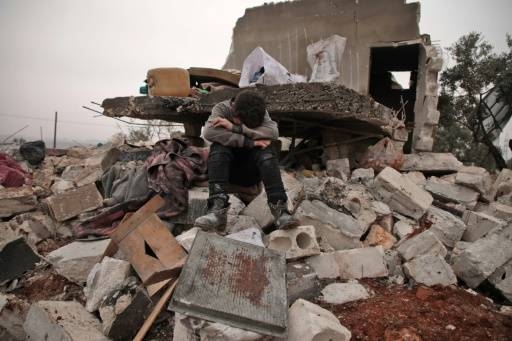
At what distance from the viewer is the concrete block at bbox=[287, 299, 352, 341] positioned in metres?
1.96

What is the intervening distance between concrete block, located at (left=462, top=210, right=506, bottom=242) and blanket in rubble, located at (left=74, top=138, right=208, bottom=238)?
298cm

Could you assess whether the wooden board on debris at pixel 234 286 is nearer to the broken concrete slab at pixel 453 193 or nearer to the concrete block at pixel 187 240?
the concrete block at pixel 187 240

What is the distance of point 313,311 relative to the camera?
6.98 feet

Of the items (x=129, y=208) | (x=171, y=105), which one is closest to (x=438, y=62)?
(x=171, y=105)

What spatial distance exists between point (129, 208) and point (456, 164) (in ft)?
16.7

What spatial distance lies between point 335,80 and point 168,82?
A: 131 inches

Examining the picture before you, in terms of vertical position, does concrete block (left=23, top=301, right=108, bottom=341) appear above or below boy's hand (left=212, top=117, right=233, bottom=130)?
below

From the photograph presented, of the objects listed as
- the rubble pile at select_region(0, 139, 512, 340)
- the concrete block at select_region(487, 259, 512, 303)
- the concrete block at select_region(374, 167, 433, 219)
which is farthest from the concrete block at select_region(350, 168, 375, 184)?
the concrete block at select_region(487, 259, 512, 303)

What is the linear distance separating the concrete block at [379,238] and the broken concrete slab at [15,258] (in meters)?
3.31

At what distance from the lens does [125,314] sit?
234 cm

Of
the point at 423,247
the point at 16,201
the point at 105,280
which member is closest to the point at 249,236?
the point at 105,280

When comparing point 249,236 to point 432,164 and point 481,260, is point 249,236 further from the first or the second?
point 432,164

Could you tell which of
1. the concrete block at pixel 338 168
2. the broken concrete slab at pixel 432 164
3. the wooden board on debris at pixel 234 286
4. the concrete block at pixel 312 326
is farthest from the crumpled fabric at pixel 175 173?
the broken concrete slab at pixel 432 164

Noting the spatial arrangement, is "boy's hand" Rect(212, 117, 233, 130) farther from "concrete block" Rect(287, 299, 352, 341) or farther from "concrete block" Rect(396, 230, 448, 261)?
"concrete block" Rect(396, 230, 448, 261)
